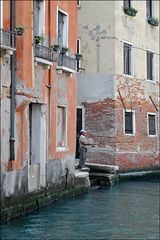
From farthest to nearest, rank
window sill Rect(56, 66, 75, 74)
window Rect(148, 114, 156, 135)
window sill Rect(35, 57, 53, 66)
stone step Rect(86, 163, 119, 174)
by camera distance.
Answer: window Rect(148, 114, 156, 135) → stone step Rect(86, 163, 119, 174) → window sill Rect(56, 66, 75, 74) → window sill Rect(35, 57, 53, 66)

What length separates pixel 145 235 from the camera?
9141mm

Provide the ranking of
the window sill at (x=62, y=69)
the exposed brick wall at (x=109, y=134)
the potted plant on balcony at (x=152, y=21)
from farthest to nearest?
the potted plant on balcony at (x=152, y=21), the exposed brick wall at (x=109, y=134), the window sill at (x=62, y=69)

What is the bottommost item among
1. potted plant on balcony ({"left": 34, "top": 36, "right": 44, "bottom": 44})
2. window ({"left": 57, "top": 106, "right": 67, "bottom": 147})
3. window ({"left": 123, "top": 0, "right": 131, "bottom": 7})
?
window ({"left": 57, "top": 106, "right": 67, "bottom": 147})

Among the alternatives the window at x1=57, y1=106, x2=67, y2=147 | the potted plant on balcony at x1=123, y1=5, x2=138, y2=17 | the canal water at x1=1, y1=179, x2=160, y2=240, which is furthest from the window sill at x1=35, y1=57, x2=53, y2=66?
the potted plant on balcony at x1=123, y1=5, x2=138, y2=17

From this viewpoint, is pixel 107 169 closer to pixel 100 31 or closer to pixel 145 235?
pixel 100 31

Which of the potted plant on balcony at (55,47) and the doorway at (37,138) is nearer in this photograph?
the doorway at (37,138)

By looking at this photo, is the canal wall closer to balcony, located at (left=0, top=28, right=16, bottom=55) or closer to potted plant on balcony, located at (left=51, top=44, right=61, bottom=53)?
balcony, located at (left=0, top=28, right=16, bottom=55)

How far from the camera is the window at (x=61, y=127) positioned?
1289cm

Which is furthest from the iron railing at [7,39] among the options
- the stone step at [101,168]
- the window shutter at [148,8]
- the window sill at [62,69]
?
the window shutter at [148,8]

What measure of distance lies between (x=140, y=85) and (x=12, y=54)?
10.2m

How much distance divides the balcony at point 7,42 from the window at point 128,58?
9.39 metres

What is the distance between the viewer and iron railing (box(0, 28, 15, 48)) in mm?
9344

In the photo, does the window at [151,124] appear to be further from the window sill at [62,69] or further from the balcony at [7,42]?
the balcony at [7,42]

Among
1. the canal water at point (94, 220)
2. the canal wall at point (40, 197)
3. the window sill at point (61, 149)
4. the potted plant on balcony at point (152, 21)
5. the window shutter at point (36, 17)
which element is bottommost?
the canal water at point (94, 220)
